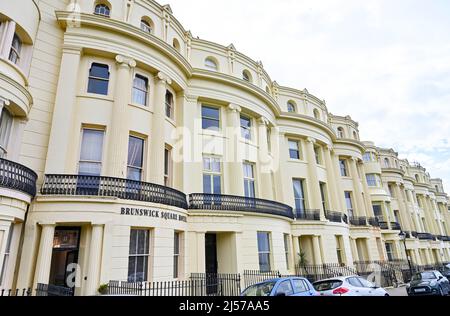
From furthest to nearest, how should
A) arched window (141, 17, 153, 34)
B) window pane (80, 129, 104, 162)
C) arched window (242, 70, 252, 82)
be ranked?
arched window (242, 70, 252, 82) → arched window (141, 17, 153, 34) → window pane (80, 129, 104, 162)

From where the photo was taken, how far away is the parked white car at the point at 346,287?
936cm

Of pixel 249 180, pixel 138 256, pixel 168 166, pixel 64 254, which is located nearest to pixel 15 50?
pixel 168 166

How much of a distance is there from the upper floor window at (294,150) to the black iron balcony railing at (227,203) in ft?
27.6

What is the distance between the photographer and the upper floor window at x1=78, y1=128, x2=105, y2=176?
38.5 feet

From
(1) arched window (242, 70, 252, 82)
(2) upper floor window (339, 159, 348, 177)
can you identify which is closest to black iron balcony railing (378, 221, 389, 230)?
(2) upper floor window (339, 159, 348, 177)

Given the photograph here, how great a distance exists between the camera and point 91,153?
39.7ft

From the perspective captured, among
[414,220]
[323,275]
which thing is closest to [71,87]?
[323,275]

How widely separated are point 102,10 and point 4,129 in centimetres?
811

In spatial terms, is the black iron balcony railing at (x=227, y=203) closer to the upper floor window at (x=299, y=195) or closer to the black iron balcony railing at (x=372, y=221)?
the upper floor window at (x=299, y=195)

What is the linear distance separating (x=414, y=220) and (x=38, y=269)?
1823 inches

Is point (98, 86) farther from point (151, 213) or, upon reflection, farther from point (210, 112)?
point (210, 112)

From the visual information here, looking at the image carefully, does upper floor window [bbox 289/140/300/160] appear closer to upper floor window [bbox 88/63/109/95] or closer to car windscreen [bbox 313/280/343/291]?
car windscreen [bbox 313/280/343/291]

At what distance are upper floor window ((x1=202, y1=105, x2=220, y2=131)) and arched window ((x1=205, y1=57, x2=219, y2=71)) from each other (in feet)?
9.92

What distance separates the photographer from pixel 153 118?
13.9 metres
